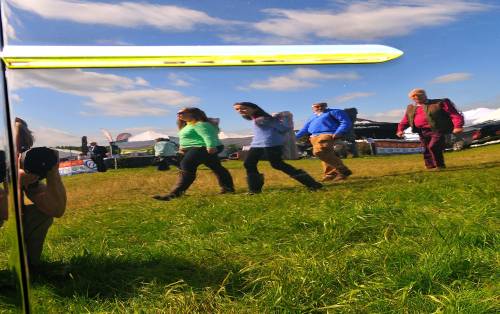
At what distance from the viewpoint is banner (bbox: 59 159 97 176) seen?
1920 millimetres

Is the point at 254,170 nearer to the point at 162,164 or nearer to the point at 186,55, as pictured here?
the point at 162,164

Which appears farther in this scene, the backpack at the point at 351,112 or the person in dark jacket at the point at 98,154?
the backpack at the point at 351,112

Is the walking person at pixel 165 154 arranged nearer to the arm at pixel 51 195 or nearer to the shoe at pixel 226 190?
the shoe at pixel 226 190

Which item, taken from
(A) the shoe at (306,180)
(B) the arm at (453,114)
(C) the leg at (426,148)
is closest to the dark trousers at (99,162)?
(A) the shoe at (306,180)

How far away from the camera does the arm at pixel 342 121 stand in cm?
211

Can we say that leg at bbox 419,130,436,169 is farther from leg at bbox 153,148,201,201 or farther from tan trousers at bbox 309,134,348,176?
leg at bbox 153,148,201,201

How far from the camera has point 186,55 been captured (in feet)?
6.30

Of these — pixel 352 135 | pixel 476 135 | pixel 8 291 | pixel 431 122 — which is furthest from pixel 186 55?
pixel 476 135

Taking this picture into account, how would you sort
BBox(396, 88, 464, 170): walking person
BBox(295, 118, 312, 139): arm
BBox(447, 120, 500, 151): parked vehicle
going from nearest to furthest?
BBox(295, 118, 312, 139): arm → BBox(396, 88, 464, 170): walking person → BBox(447, 120, 500, 151): parked vehicle

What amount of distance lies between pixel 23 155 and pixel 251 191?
35.4 inches

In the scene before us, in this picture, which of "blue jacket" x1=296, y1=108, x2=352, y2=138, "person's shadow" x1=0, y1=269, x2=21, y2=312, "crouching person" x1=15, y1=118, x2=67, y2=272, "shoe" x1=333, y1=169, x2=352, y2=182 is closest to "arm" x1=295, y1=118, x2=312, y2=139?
"blue jacket" x1=296, y1=108, x2=352, y2=138

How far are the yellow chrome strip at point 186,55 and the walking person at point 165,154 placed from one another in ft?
1.01

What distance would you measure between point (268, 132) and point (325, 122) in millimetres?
244

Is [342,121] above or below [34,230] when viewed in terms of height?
above
